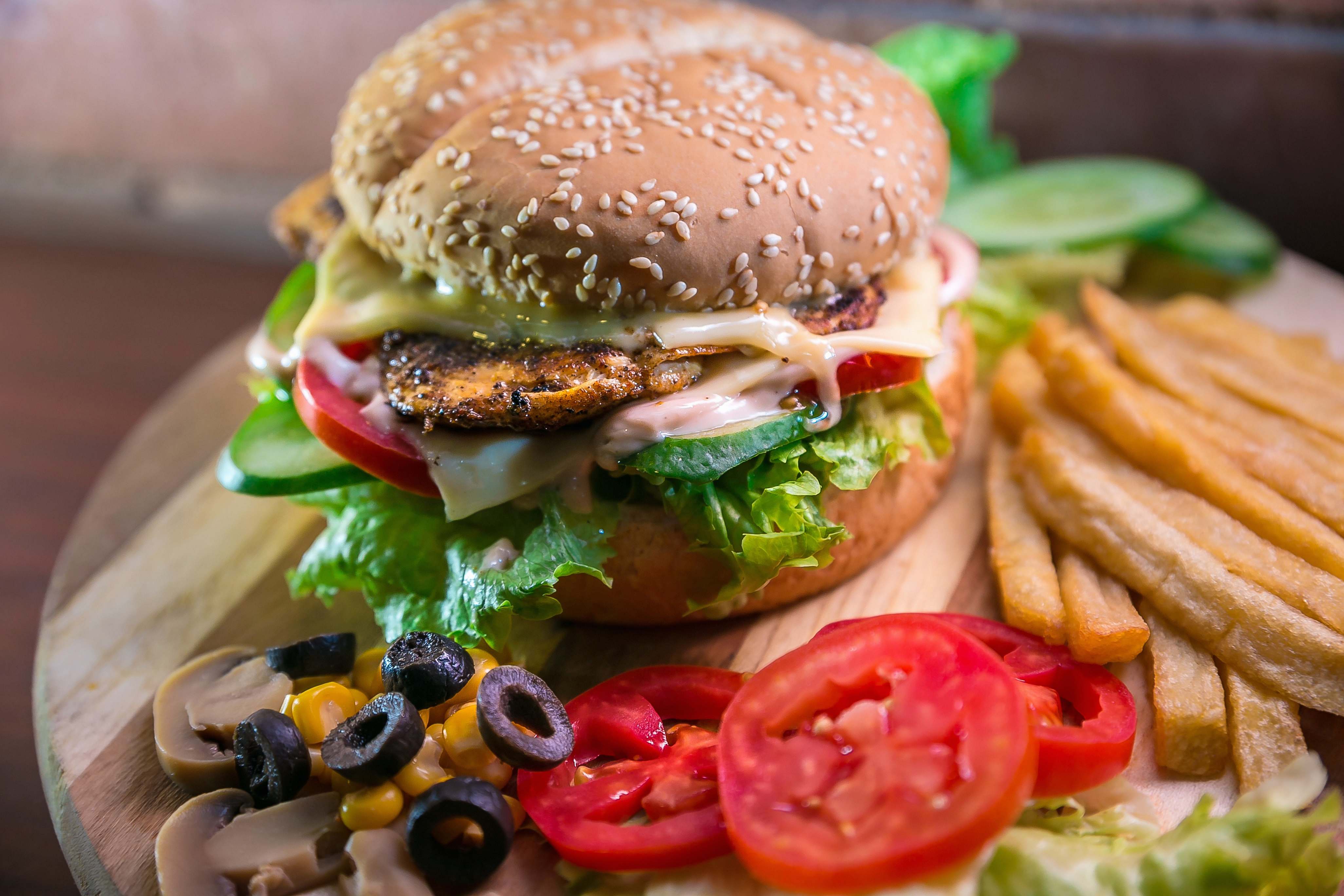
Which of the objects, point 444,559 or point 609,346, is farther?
point 444,559

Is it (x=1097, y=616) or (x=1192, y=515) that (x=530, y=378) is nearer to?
(x=1097, y=616)

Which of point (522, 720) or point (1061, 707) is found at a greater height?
point (522, 720)

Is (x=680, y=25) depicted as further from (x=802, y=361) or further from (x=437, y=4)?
(x=437, y=4)

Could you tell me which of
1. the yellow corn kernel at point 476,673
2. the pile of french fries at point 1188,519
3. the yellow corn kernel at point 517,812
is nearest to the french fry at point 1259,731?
the pile of french fries at point 1188,519

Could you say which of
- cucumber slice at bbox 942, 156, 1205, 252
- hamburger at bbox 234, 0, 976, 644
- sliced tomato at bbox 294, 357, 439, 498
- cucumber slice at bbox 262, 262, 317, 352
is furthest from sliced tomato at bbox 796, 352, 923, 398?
cucumber slice at bbox 942, 156, 1205, 252

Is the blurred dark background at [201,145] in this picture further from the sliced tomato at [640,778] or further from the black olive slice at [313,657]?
the sliced tomato at [640,778]

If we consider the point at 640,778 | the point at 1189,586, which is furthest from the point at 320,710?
the point at 1189,586

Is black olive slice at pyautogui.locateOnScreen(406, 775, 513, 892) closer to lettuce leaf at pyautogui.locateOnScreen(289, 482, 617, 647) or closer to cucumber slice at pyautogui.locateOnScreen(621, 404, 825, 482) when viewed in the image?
lettuce leaf at pyautogui.locateOnScreen(289, 482, 617, 647)
